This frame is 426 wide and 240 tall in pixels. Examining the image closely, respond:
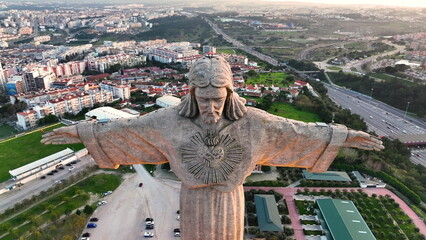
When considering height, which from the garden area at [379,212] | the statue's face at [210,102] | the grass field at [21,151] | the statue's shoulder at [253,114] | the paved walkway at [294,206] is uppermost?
the statue's face at [210,102]

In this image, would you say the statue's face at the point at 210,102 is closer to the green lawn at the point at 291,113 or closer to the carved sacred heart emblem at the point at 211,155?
the carved sacred heart emblem at the point at 211,155

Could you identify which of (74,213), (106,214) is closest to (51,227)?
(74,213)

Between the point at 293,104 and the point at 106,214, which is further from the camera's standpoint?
the point at 293,104

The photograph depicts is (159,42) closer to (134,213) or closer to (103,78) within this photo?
(103,78)

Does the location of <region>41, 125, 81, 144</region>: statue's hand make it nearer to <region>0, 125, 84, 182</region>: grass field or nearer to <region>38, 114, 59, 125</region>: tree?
<region>0, 125, 84, 182</region>: grass field

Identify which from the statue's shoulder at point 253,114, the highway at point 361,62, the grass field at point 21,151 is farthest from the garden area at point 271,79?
the statue's shoulder at point 253,114

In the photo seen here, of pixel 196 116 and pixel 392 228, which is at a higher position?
pixel 196 116
